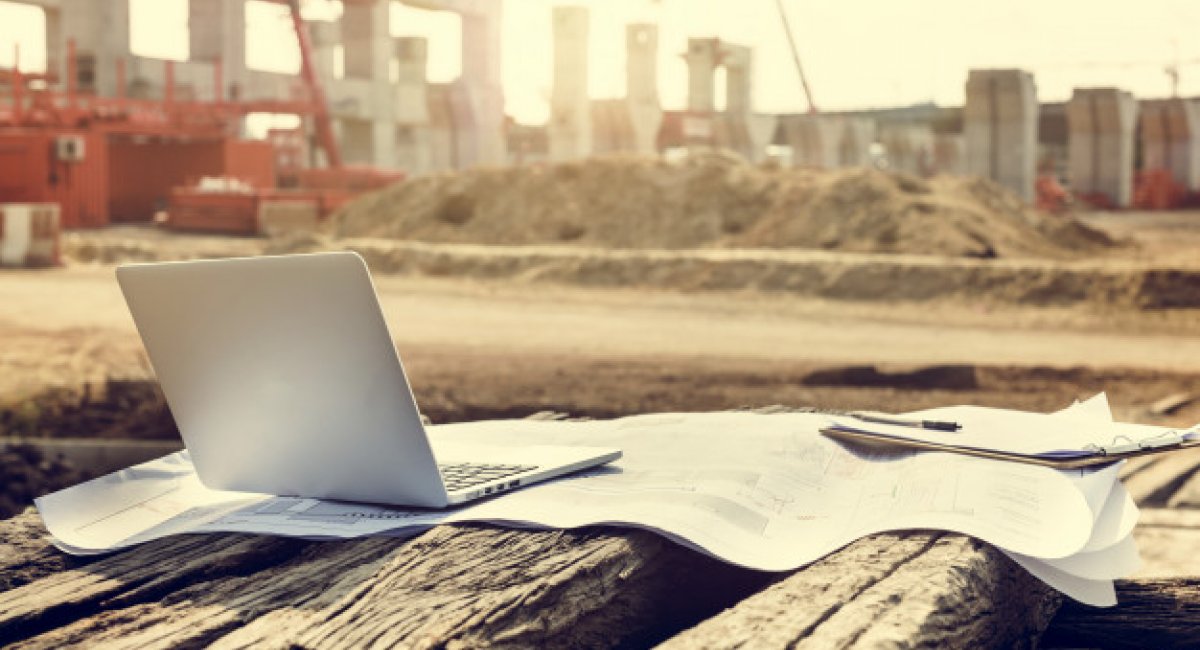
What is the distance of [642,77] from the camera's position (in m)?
42.6

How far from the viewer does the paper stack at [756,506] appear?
1691 mm

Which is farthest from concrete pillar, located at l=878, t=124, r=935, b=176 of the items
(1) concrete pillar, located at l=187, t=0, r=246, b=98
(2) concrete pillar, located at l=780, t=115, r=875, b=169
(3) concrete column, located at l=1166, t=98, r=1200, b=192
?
(1) concrete pillar, located at l=187, t=0, r=246, b=98

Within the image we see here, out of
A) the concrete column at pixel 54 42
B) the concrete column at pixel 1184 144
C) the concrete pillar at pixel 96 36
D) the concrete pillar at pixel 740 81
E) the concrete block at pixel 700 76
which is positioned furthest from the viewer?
the concrete pillar at pixel 740 81

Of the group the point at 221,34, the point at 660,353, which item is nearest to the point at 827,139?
the point at 221,34

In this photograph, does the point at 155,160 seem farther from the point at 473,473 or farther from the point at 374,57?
the point at 473,473

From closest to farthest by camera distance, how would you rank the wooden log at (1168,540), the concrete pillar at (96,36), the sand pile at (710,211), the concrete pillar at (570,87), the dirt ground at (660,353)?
the wooden log at (1168,540) < the dirt ground at (660,353) < the sand pile at (710,211) < the concrete pillar at (96,36) < the concrete pillar at (570,87)

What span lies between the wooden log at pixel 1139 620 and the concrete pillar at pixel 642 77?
40525 millimetres

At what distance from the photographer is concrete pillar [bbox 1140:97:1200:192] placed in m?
36.2

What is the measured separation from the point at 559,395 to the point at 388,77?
30033 millimetres

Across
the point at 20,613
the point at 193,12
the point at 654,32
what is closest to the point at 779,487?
the point at 20,613

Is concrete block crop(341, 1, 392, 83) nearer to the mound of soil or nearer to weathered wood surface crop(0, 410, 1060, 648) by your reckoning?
the mound of soil

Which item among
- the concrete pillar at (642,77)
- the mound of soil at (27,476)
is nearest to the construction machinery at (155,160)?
the concrete pillar at (642,77)

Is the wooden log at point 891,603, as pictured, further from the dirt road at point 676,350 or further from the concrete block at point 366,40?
the concrete block at point 366,40

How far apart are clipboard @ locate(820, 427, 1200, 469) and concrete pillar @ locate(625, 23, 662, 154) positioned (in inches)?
1586
